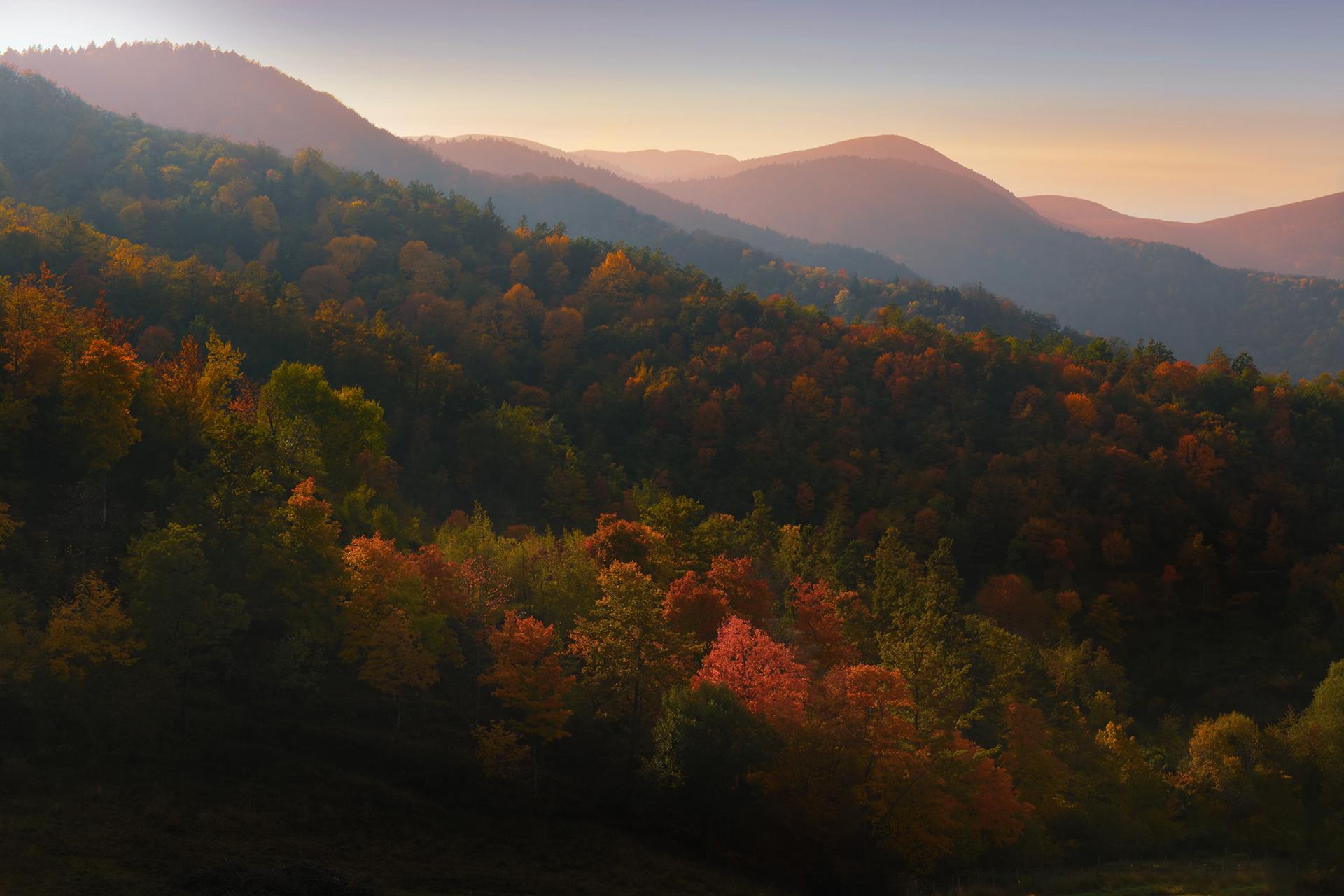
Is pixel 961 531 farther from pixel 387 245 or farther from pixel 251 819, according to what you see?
pixel 387 245

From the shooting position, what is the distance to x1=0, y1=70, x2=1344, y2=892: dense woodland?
136ft

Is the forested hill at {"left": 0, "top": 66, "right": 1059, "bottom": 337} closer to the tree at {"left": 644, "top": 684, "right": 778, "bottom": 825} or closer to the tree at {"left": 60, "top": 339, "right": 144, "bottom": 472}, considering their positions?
the tree at {"left": 60, "top": 339, "right": 144, "bottom": 472}

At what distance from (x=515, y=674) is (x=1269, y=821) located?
46101mm

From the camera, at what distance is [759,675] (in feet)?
146

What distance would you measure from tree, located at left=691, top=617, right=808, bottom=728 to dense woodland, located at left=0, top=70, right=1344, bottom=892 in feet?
0.68

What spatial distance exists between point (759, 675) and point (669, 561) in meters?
17.0

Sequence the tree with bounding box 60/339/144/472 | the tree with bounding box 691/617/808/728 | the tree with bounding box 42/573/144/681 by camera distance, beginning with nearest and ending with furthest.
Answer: the tree with bounding box 42/573/144/681 < the tree with bounding box 691/617/808/728 < the tree with bounding box 60/339/144/472

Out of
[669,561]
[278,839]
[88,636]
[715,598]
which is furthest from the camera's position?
[669,561]

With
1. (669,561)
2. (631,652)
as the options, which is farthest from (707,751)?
(669,561)

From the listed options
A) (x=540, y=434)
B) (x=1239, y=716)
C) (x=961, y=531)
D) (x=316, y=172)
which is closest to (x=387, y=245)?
(x=316, y=172)

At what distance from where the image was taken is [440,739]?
4506 centimetres

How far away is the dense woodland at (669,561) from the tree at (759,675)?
21cm

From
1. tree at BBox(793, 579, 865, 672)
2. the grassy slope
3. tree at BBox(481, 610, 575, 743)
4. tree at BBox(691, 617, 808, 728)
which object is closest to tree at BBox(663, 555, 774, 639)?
tree at BBox(793, 579, 865, 672)

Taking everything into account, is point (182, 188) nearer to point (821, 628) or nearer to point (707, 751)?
point (821, 628)
